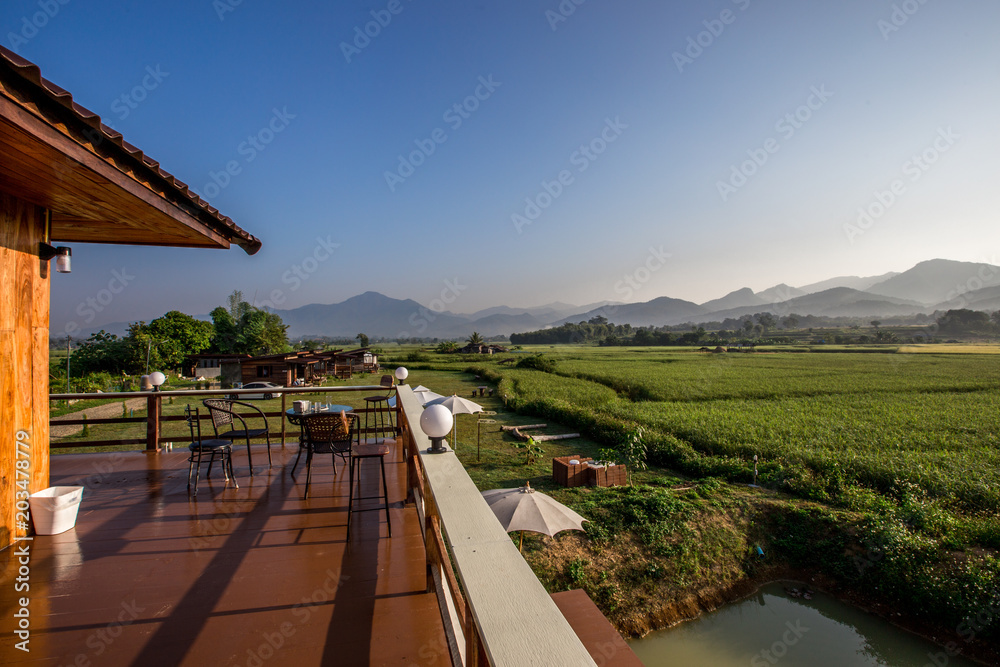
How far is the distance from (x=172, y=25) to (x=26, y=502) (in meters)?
5.57

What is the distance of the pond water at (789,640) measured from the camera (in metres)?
6.78

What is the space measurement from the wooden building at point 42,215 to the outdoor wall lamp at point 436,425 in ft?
6.61

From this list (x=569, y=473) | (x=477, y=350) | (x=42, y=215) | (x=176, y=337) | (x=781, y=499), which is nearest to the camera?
(x=42, y=215)

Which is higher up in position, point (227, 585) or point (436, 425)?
point (436, 425)

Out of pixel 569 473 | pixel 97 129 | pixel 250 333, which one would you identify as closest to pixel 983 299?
pixel 569 473

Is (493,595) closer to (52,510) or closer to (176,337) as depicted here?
(52,510)

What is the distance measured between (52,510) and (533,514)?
5.14 m

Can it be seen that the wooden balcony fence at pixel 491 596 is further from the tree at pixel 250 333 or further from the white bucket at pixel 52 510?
the tree at pixel 250 333

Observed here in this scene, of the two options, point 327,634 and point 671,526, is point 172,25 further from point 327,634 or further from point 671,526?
point 671,526

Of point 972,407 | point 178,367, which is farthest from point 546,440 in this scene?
point 178,367

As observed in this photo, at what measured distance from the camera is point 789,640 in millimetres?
7258

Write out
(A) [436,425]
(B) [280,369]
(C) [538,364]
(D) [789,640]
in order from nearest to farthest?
(A) [436,425], (D) [789,640], (B) [280,369], (C) [538,364]

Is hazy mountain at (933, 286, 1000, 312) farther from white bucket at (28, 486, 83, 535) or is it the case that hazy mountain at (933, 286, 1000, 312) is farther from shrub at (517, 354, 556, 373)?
white bucket at (28, 486, 83, 535)

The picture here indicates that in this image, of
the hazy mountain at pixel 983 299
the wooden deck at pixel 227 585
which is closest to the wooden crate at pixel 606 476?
the wooden deck at pixel 227 585
